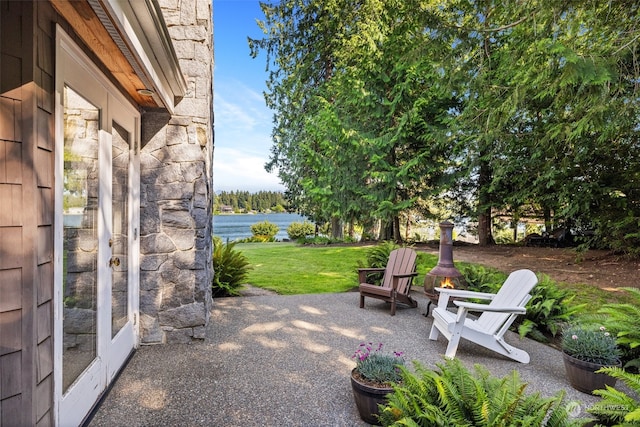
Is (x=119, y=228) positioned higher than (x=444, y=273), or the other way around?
(x=119, y=228)

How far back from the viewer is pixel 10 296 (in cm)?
150

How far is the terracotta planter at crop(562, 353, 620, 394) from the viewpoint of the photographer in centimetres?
273

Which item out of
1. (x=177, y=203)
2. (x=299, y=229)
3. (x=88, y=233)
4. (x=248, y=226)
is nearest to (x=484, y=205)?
(x=299, y=229)

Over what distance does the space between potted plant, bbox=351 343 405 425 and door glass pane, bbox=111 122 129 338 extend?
1920 mm

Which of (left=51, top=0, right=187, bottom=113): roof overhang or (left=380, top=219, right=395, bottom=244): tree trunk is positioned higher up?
(left=51, top=0, right=187, bottom=113): roof overhang

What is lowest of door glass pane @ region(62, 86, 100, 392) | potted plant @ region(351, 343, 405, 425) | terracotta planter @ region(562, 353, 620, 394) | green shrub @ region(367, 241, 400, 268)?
terracotta planter @ region(562, 353, 620, 394)

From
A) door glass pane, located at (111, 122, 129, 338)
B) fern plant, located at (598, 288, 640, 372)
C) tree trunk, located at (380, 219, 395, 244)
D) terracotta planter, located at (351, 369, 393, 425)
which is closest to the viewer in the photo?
terracotta planter, located at (351, 369, 393, 425)

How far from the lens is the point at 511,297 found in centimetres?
360

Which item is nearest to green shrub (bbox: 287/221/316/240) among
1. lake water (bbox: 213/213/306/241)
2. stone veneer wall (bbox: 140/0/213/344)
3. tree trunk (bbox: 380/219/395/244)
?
lake water (bbox: 213/213/306/241)

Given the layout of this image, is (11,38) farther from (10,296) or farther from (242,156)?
(242,156)

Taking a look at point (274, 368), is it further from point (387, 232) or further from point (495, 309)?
point (387, 232)

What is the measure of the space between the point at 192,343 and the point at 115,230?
1.41 m

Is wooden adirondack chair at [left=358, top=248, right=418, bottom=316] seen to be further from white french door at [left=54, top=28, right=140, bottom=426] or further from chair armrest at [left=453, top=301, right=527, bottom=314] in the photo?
white french door at [left=54, top=28, right=140, bottom=426]

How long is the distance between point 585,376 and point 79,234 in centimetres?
369
